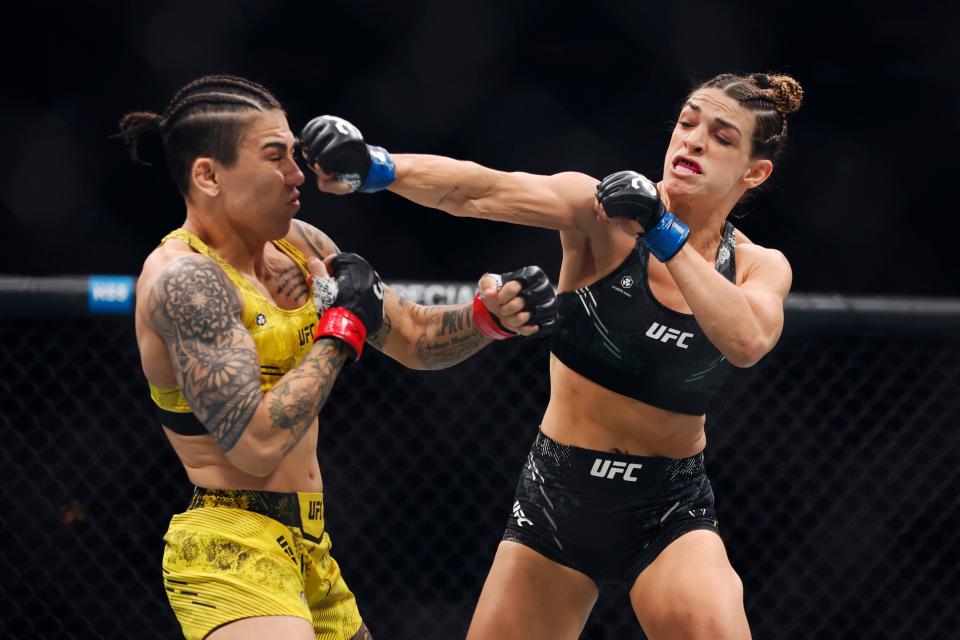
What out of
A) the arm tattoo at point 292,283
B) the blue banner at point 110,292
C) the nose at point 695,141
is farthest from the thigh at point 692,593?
the blue banner at point 110,292

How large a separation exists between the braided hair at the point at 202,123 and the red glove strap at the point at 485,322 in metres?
0.52

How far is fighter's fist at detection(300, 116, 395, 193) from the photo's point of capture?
1.91 metres

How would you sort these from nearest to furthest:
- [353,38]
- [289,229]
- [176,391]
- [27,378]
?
[176,391], [289,229], [27,378], [353,38]

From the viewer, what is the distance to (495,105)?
355 centimetres

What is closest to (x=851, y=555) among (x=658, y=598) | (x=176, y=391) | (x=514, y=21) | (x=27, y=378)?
(x=658, y=598)

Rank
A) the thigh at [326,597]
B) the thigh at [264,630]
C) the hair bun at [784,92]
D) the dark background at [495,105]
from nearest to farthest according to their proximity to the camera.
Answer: the thigh at [264,630], the thigh at [326,597], the hair bun at [784,92], the dark background at [495,105]

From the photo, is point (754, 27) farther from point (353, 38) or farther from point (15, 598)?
point (15, 598)

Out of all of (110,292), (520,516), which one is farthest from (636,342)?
(110,292)

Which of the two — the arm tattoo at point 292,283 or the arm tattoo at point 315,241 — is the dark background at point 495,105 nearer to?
the arm tattoo at point 315,241

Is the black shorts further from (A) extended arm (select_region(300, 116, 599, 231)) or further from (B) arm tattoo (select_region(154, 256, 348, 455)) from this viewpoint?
(B) arm tattoo (select_region(154, 256, 348, 455))

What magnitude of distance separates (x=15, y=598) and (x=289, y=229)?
1.82 metres

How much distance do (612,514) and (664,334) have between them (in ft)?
1.26

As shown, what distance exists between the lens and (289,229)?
2.12 m

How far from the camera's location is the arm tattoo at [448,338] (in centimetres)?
221
